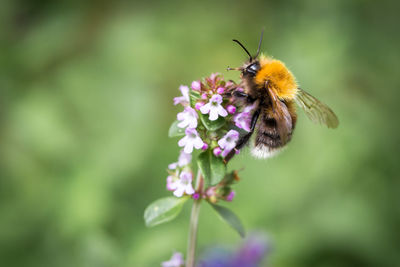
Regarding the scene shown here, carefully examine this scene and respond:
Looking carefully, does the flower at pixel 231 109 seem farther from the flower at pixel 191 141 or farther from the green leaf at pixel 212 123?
the flower at pixel 191 141

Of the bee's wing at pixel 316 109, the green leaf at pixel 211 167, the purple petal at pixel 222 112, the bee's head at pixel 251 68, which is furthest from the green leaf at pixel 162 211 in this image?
the bee's wing at pixel 316 109

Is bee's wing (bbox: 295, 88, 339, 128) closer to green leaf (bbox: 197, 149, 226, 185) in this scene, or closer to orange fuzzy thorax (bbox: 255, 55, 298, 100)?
orange fuzzy thorax (bbox: 255, 55, 298, 100)

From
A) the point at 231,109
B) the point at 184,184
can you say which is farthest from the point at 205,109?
the point at 184,184

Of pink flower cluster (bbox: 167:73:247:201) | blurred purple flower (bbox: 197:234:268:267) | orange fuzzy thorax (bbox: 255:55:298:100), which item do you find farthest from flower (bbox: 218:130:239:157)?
blurred purple flower (bbox: 197:234:268:267)

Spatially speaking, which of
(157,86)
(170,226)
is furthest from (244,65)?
(157,86)

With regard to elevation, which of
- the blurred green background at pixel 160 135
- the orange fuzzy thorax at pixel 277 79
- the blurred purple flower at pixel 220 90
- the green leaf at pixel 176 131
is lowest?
the green leaf at pixel 176 131

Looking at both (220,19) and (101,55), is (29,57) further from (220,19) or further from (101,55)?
(220,19)

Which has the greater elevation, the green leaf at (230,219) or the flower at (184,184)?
the flower at (184,184)
